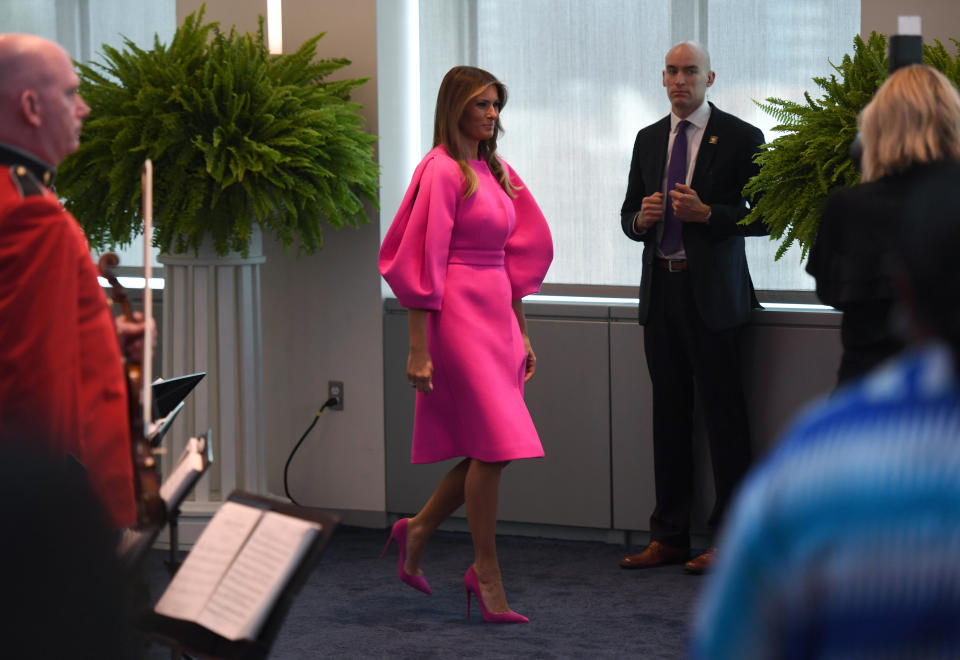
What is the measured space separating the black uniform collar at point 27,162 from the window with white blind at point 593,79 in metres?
3.19

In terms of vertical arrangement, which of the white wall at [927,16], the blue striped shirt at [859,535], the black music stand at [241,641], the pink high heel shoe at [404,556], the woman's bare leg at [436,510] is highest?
the white wall at [927,16]


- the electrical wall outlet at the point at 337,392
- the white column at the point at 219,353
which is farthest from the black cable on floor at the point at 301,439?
the white column at the point at 219,353

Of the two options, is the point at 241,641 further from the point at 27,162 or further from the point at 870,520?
the point at 870,520

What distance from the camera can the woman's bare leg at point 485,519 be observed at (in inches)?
158

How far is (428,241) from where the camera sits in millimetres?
3936

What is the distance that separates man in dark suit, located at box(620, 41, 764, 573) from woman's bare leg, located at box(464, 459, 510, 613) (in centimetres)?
85

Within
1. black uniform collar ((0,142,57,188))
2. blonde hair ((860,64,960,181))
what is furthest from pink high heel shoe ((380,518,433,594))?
black uniform collar ((0,142,57,188))

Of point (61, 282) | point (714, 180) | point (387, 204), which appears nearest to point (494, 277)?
point (714, 180)

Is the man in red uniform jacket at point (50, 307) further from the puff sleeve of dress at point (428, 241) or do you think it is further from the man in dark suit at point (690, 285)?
the man in dark suit at point (690, 285)

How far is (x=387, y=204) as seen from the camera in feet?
17.5

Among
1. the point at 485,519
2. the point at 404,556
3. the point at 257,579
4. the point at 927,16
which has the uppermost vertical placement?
the point at 927,16

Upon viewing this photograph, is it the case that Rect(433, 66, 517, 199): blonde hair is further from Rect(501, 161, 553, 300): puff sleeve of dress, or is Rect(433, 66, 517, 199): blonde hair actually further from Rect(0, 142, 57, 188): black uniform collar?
Rect(0, 142, 57, 188): black uniform collar

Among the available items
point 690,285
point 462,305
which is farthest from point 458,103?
point 690,285

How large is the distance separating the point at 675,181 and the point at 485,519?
4.91 feet
